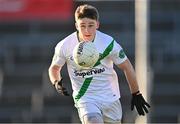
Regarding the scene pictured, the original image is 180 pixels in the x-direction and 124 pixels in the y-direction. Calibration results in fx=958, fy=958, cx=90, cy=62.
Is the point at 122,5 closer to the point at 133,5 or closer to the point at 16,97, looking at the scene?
the point at 133,5

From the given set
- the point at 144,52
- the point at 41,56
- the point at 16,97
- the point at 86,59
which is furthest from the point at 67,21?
the point at 86,59

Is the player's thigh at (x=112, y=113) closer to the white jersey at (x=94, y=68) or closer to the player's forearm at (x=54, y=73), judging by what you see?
the white jersey at (x=94, y=68)

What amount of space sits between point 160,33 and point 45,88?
3590 mm

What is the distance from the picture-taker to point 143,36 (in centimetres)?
2273

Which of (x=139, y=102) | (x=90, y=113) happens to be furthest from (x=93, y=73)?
(x=139, y=102)

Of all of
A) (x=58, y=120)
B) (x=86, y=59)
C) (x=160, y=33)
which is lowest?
(x=58, y=120)

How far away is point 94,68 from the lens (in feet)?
32.4

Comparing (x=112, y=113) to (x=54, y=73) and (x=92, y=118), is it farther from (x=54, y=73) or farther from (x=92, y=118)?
(x=54, y=73)

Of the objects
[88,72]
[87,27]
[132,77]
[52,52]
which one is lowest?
[52,52]

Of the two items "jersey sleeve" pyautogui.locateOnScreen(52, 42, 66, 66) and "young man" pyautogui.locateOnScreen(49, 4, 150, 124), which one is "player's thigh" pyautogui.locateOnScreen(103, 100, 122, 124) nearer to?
"young man" pyautogui.locateOnScreen(49, 4, 150, 124)

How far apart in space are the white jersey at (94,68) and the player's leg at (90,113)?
0.06 m

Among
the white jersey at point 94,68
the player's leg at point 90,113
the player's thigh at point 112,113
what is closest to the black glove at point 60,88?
the white jersey at point 94,68

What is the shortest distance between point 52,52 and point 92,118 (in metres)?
15.9

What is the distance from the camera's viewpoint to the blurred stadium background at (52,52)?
23.7m
